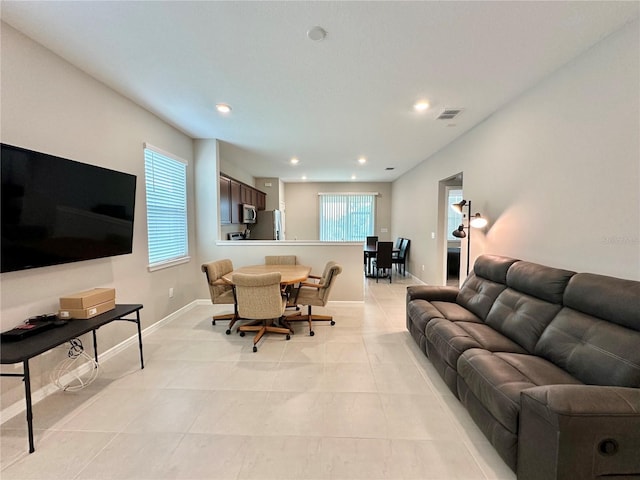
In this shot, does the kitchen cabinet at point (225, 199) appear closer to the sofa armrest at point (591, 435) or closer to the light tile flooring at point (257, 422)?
the light tile flooring at point (257, 422)

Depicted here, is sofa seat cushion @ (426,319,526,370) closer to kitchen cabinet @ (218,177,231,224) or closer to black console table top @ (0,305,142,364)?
black console table top @ (0,305,142,364)

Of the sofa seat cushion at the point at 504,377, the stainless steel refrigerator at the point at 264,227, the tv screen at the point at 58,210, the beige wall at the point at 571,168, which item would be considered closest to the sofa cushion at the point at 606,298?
the beige wall at the point at 571,168

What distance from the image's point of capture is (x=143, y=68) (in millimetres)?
2371

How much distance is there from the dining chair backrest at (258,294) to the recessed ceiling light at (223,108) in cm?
193

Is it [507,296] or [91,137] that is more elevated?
[91,137]

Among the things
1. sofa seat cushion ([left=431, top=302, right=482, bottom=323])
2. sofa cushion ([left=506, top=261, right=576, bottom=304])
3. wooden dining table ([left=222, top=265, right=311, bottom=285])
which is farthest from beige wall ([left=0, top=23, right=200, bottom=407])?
sofa cushion ([left=506, top=261, right=576, bottom=304])

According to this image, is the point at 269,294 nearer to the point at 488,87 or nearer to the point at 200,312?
the point at 200,312

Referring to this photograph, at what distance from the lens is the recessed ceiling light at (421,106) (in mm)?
3016

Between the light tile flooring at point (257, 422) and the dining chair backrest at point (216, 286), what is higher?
the dining chair backrest at point (216, 286)

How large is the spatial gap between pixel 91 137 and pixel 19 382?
2083 millimetres

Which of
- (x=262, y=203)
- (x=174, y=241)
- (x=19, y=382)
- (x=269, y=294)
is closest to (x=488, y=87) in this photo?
(x=269, y=294)

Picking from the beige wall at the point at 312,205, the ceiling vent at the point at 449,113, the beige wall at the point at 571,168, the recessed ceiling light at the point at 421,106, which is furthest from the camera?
the beige wall at the point at 312,205

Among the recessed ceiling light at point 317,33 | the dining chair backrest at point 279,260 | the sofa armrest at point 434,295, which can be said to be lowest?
the sofa armrest at point 434,295

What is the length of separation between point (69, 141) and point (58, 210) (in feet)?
2.21
